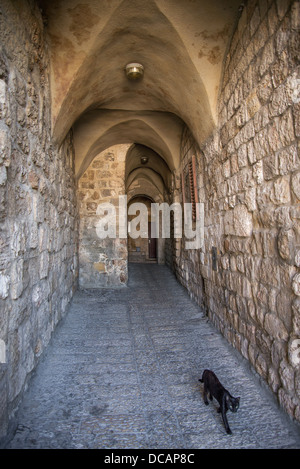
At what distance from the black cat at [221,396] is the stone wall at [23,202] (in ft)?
3.45

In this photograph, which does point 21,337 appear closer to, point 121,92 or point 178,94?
point 178,94

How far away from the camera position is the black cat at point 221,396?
4.77 ft

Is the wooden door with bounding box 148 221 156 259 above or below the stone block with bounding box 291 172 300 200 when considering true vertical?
below

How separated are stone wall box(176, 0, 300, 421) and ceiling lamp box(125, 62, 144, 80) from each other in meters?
0.98

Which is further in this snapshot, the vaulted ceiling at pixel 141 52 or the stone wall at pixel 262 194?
the vaulted ceiling at pixel 141 52

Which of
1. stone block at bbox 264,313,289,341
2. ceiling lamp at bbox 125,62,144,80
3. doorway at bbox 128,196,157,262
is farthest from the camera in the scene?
doorway at bbox 128,196,157,262

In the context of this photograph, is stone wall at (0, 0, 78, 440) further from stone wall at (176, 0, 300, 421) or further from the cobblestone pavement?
stone wall at (176, 0, 300, 421)

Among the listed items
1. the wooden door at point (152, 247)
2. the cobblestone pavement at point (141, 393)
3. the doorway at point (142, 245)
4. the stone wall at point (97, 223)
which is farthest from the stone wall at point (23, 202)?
the wooden door at point (152, 247)

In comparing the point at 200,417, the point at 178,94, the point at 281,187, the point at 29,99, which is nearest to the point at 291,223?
the point at 281,187

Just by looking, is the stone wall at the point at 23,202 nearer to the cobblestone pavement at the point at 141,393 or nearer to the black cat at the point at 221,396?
the cobblestone pavement at the point at 141,393

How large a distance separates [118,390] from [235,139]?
1959mm

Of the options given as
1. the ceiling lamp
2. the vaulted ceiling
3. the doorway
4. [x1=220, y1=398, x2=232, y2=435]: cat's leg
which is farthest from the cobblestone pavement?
the doorway

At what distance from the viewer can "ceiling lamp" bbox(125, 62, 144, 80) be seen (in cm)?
295

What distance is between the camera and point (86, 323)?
10.3 feet
